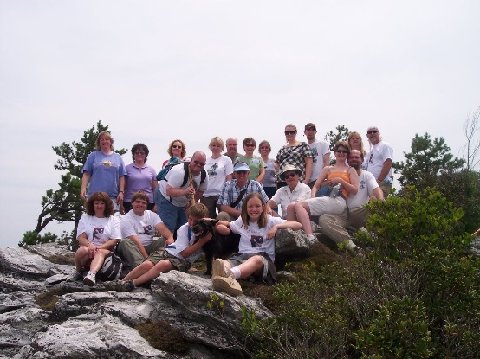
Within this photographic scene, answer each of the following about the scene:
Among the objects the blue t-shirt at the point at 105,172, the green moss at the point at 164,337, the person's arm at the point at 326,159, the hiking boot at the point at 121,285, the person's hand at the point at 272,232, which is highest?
the person's arm at the point at 326,159

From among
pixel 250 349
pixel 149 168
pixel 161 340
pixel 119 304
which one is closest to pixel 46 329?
pixel 119 304

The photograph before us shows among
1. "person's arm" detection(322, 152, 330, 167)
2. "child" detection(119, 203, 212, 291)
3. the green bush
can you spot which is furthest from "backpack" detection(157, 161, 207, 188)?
the green bush

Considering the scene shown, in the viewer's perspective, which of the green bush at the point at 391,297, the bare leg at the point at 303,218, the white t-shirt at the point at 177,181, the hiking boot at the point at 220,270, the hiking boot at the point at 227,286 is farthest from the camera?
the white t-shirt at the point at 177,181

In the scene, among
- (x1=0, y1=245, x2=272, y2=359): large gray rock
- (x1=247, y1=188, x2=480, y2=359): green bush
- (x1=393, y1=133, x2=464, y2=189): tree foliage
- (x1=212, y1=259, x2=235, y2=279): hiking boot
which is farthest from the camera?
(x1=393, y1=133, x2=464, y2=189): tree foliage

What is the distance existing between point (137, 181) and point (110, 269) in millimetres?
2282

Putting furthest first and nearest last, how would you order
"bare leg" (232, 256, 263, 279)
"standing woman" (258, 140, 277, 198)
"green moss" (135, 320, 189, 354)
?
1. "standing woman" (258, 140, 277, 198)
2. "bare leg" (232, 256, 263, 279)
3. "green moss" (135, 320, 189, 354)

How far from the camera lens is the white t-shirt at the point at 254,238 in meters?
7.70

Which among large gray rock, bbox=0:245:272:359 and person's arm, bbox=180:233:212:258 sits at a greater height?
person's arm, bbox=180:233:212:258

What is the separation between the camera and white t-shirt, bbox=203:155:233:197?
9.73 meters

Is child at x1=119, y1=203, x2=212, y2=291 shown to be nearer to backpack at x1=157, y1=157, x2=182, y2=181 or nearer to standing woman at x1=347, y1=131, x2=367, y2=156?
backpack at x1=157, y1=157, x2=182, y2=181

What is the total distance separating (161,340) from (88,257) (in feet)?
7.89

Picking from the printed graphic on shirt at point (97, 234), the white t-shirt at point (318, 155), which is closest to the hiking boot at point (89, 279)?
the printed graphic on shirt at point (97, 234)

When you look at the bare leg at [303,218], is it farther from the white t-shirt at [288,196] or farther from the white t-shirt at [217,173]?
the white t-shirt at [217,173]

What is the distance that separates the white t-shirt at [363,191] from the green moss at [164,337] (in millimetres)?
4324
